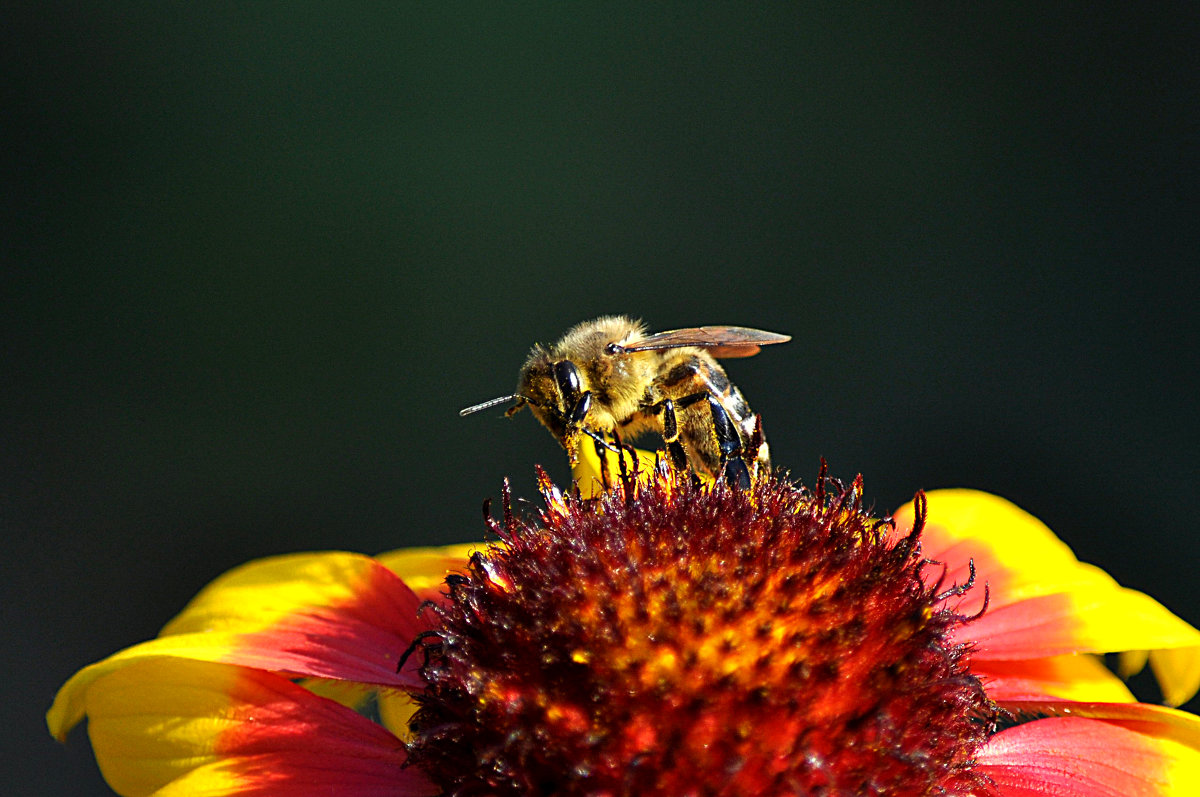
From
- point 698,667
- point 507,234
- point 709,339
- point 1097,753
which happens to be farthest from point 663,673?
point 507,234

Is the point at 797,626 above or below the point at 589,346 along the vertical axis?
below

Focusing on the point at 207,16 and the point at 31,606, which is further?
the point at 207,16

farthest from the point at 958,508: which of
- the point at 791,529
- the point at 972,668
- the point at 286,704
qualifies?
the point at 286,704

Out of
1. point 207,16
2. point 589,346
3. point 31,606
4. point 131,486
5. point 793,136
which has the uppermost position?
point 207,16

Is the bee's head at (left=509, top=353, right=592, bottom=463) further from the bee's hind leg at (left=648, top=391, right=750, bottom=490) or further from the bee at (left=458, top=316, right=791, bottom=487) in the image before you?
the bee's hind leg at (left=648, top=391, right=750, bottom=490)

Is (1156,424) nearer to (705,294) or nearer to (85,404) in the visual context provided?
(705,294)

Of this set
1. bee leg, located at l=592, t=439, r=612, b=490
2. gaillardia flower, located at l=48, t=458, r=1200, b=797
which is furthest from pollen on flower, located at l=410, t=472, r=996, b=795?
→ bee leg, located at l=592, t=439, r=612, b=490
